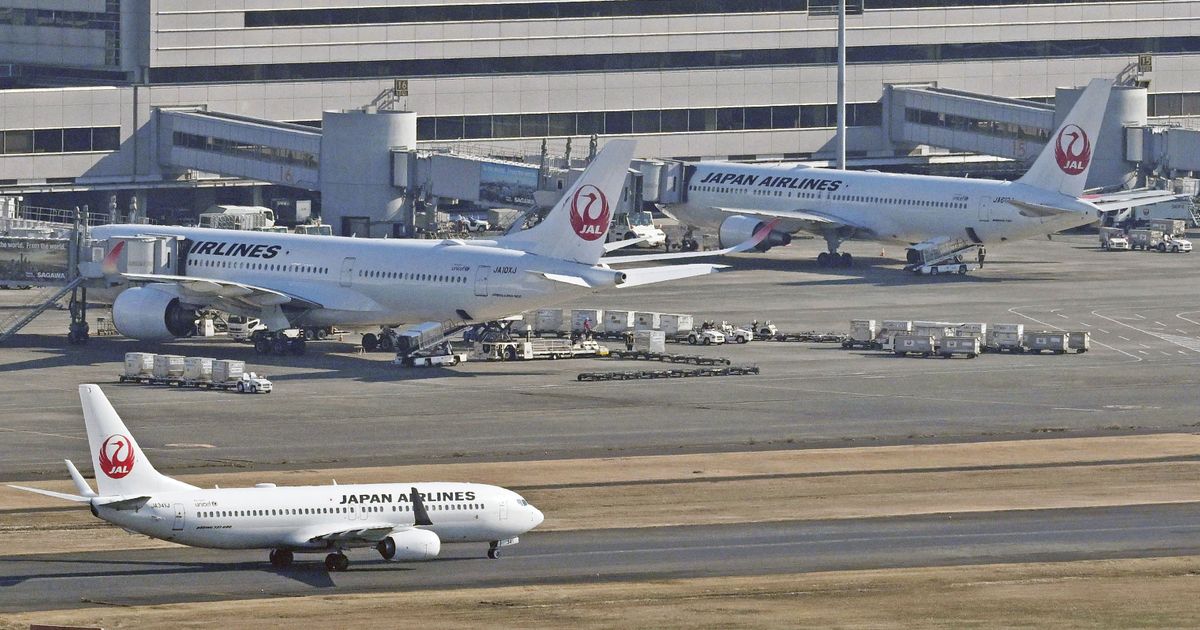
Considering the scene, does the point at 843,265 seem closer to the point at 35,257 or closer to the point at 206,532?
the point at 35,257

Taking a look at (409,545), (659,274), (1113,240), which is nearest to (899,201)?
(1113,240)

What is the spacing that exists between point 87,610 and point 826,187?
8226 centimetres

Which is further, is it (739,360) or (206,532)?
(739,360)

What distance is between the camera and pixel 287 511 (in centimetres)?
5381

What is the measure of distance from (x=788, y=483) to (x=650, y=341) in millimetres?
26117

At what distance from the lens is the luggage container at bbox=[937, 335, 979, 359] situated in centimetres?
9431

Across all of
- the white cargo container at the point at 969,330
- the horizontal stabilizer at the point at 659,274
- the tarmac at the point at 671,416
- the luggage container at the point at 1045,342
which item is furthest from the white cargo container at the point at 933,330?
the horizontal stabilizer at the point at 659,274

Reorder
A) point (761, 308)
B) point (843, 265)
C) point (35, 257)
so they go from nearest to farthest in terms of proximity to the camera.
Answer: point (35, 257) → point (761, 308) → point (843, 265)

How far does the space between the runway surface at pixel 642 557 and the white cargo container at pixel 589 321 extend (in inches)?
1441

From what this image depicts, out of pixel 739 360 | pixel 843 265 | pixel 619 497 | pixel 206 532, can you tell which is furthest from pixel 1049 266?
pixel 206 532

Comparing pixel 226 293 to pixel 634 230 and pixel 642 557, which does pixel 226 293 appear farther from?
pixel 634 230

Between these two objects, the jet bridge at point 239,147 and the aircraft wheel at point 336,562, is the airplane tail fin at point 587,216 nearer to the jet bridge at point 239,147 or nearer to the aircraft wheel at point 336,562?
the aircraft wheel at point 336,562

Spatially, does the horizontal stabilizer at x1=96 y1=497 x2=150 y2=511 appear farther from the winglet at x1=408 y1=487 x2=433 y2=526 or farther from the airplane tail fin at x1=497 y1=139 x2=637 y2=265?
the airplane tail fin at x1=497 y1=139 x2=637 y2=265

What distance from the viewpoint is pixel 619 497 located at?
64938 millimetres
